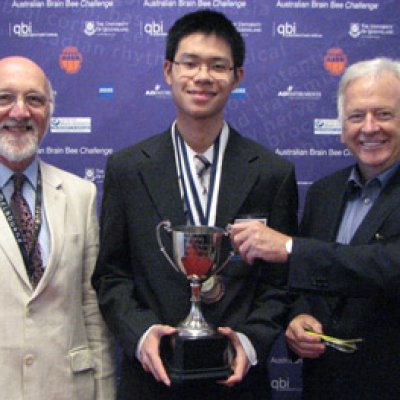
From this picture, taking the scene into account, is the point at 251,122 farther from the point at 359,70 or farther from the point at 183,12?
the point at 359,70

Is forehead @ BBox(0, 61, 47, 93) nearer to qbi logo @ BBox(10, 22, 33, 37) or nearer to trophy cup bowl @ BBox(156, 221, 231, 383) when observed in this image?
trophy cup bowl @ BBox(156, 221, 231, 383)

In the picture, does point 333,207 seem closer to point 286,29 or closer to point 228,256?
point 228,256

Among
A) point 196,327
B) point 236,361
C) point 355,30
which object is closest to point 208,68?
point 196,327

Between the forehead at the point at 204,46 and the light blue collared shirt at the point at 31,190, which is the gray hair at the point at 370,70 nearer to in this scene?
the forehead at the point at 204,46

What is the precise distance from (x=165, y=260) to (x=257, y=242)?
1.14 ft

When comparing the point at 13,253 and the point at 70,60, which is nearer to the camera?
the point at 13,253

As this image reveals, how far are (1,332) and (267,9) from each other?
2027 mm

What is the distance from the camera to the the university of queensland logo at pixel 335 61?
3037 mm

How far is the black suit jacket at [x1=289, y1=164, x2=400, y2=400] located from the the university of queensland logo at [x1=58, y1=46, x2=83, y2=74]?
5.36 ft

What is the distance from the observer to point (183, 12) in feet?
9.86

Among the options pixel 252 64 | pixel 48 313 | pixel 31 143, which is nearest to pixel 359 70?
pixel 252 64

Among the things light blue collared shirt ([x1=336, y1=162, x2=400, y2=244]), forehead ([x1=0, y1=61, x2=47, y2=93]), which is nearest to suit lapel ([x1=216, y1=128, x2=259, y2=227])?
light blue collared shirt ([x1=336, y1=162, x2=400, y2=244])

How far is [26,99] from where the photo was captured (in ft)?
6.92

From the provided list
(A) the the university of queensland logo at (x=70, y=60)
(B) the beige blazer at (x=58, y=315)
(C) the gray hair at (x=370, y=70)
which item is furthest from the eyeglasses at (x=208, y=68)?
(A) the the university of queensland logo at (x=70, y=60)
